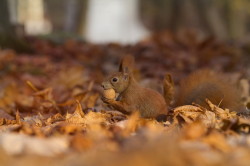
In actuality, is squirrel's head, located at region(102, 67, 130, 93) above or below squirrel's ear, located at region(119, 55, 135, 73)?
below

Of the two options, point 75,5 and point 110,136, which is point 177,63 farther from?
point 75,5

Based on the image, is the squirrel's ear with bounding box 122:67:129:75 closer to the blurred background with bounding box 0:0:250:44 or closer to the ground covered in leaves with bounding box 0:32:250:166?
the ground covered in leaves with bounding box 0:32:250:166

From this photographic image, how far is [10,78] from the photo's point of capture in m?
5.13

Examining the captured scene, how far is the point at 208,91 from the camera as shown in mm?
3094

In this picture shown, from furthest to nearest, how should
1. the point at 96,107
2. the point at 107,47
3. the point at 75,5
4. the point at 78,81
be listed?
the point at 75,5 < the point at 107,47 < the point at 78,81 < the point at 96,107

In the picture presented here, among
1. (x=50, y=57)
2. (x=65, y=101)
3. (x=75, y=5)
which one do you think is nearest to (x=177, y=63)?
(x=50, y=57)

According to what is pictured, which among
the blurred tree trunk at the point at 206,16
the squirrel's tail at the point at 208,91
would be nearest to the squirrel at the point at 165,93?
the squirrel's tail at the point at 208,91

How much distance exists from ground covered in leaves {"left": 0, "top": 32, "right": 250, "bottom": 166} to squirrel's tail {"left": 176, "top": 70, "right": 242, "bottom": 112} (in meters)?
0.13

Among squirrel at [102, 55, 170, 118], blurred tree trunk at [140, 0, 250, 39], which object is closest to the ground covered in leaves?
squirrel at [102, 55, 170, 118]

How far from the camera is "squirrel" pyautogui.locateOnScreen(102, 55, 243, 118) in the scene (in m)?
2.86


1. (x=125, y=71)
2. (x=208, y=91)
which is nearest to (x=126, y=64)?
(x=125, y=71)

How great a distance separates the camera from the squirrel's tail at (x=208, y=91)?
10.1ft

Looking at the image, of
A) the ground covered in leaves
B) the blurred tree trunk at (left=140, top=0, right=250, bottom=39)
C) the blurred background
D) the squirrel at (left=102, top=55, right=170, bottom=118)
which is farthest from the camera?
the blurred tree trunk at (left=140, top=0, right=250, bottom=39)

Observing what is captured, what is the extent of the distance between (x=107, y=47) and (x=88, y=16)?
17.4 feet
